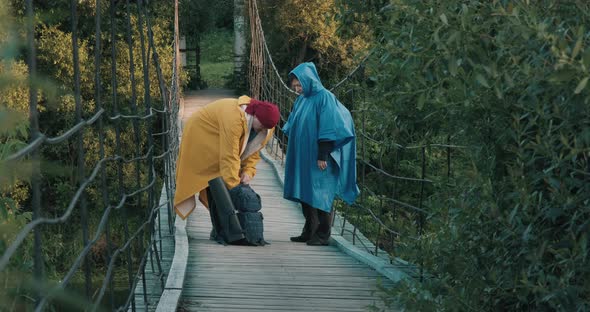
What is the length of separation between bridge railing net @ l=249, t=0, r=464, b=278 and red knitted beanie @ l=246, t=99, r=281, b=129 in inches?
17.0

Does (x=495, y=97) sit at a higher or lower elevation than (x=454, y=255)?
higher

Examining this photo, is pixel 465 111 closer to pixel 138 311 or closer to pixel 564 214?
pixel 564 214

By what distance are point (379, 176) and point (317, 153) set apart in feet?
7.74

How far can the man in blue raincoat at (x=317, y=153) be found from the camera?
226 inches

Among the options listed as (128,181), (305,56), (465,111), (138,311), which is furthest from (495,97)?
(305,56)

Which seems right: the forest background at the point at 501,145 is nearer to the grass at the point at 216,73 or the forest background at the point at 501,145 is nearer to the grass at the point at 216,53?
the grass at the point at 216,73

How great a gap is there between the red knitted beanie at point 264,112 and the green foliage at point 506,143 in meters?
3.05

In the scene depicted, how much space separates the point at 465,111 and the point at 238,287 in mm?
2421

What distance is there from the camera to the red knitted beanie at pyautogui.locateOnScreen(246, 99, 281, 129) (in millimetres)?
Answer: 5629

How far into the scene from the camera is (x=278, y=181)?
32.7 feet

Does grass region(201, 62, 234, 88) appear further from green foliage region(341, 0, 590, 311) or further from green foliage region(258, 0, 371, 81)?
green foliage region(341, 0, 590, 311)

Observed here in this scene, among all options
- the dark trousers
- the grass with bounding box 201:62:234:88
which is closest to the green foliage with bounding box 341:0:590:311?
the dark trousers

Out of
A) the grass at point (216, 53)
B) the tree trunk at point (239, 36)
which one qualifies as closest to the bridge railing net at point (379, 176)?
the tree trunk at point (239, 36)

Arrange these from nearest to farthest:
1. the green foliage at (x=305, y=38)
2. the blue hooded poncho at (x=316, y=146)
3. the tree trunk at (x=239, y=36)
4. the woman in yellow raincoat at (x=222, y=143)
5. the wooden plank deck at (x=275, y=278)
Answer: the wooden plank deck at (x=275, y=278)
the woman in yellow raincoat at (x=222, y=143)
the blue hooded poncho at (x=316, y=146)
the green foliage at (x=305, y=38)
the tree trunk at (x=239, y=36)
